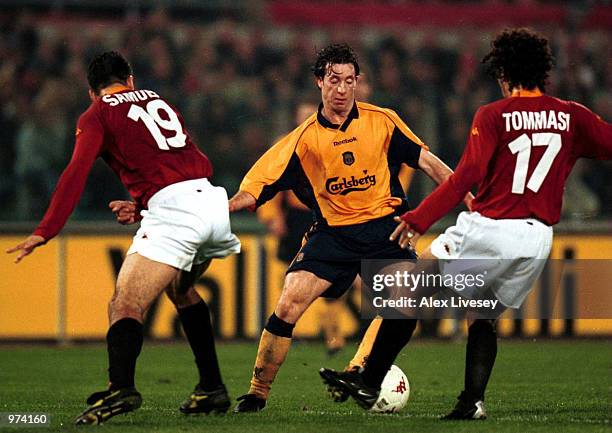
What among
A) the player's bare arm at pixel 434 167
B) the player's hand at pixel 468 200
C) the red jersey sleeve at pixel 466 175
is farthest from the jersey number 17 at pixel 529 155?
the player's bare arm at pixel 434 167

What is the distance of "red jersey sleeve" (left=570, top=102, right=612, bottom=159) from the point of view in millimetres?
6641

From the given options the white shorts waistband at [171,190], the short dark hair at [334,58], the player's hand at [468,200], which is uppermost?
the short dark hair at [334,58]

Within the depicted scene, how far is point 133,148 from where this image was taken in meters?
6.95

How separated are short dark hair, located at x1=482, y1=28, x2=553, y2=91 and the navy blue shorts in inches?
57.3

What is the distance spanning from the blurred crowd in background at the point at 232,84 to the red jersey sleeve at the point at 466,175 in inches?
258

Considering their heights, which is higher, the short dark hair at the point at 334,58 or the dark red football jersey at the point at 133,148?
the short dark hair at the point at 334,58

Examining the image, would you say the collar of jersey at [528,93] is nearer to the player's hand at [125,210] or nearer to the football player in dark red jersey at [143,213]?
the football player in dark red jersey at [143,213]

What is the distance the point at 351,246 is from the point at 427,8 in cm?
992

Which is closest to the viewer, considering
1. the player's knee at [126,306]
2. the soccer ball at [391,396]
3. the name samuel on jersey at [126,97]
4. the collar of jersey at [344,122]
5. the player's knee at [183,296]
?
the player's knee at [126,306]

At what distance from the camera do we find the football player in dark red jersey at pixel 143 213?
6.69m

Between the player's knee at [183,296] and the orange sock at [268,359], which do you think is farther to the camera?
the orange sock at [268,359]

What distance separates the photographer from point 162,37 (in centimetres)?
1471

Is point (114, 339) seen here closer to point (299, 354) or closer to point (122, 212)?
point (122, 212)

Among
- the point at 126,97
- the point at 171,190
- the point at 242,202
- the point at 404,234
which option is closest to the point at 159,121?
the point at 126,97
